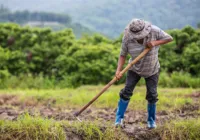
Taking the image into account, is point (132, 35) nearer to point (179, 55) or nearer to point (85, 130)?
point (85, 130)

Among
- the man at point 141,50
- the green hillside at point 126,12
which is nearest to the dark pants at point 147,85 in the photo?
the man at point 141,50

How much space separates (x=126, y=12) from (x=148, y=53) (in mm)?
37949

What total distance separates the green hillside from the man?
27.8 m

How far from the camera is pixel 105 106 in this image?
948cm

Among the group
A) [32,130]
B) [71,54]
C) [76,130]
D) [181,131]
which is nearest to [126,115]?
[181,131]

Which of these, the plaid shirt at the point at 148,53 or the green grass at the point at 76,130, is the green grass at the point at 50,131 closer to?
the green grass at the point at 76,130

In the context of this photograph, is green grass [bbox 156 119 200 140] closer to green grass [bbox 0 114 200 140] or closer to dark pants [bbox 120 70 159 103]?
green grass [bbox 0 114 200 140]

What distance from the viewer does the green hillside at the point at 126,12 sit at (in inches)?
1366

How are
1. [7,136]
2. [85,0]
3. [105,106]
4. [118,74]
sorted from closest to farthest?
[7,136]
[118,74]
[105,106]
[85,0]

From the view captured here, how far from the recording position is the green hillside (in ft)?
114

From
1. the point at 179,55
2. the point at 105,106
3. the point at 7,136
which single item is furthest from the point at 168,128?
the point at 179,55

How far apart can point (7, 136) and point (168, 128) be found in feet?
6.91

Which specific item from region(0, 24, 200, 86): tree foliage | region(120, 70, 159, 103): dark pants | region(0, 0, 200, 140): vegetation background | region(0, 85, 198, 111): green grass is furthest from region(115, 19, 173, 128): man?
region(0, 24, 200, 86): tree foliage

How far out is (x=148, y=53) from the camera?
18.6ft
